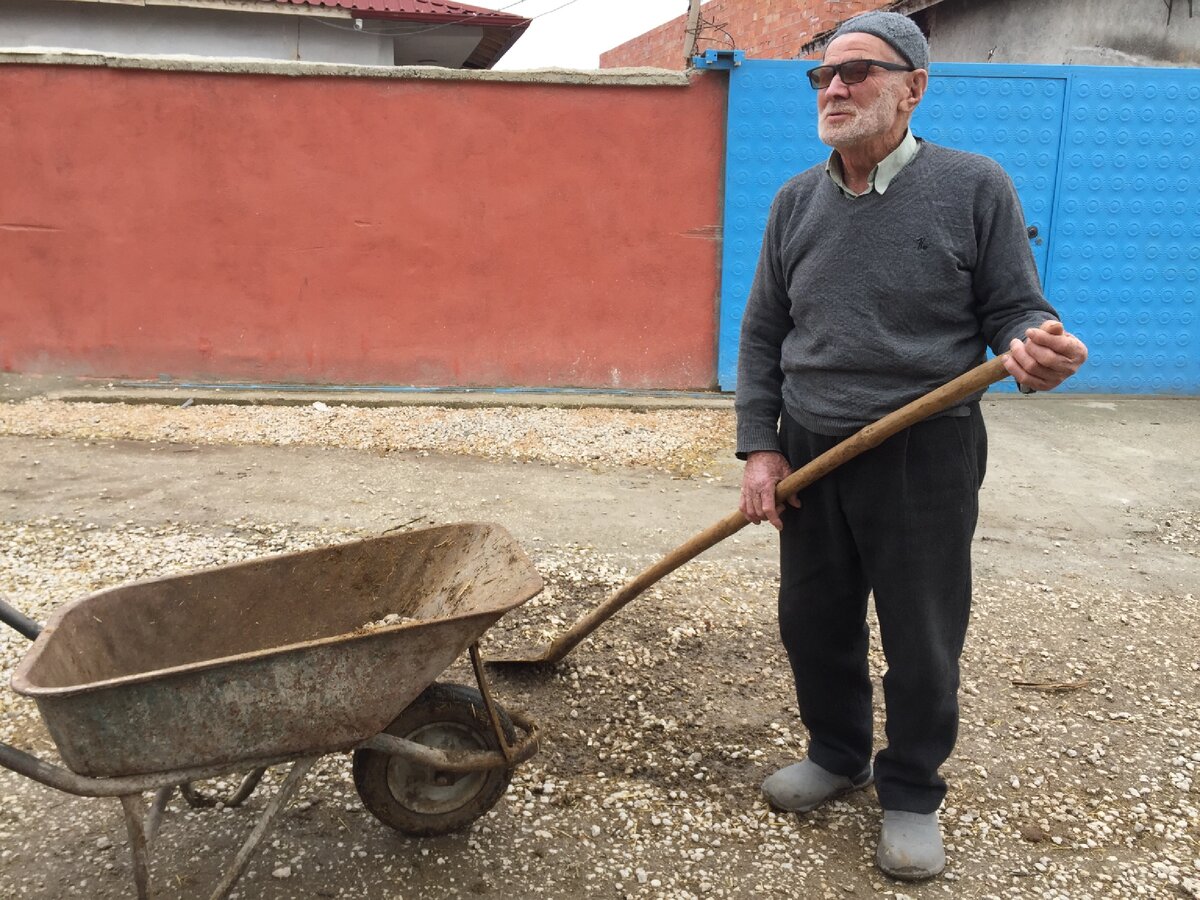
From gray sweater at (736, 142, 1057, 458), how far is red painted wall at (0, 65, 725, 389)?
525 cm

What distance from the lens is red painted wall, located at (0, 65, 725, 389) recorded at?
24.4 feet

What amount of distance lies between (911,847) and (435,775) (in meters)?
1.24

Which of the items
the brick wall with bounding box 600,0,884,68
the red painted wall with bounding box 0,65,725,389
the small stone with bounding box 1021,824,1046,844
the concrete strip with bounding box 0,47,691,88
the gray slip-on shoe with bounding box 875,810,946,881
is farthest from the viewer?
the brick wall with bounding box 600,0,884,68

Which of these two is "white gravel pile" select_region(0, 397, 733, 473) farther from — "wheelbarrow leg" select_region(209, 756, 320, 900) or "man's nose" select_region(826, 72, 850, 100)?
"wheelbarrow leg" select_region(209, 756, 320, 900)

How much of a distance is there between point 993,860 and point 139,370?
739 cm

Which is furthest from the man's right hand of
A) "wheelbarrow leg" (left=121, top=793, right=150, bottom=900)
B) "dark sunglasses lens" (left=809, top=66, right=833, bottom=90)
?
"wheelbarrow leg" (left=121, top=793, right=150, bottom=900)

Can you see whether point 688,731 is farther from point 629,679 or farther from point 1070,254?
point 1070,254

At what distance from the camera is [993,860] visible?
2.57 metres

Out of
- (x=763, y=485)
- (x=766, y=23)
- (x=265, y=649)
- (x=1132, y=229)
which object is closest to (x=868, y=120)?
(x=763, y=485)

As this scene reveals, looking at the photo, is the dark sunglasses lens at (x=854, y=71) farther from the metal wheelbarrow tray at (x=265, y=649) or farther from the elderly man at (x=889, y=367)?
the metal wheelbarrow tray at (x=265, y=649)

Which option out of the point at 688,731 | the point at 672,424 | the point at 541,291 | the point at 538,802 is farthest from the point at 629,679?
the point at 541,291

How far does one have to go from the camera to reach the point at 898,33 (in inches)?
88.3

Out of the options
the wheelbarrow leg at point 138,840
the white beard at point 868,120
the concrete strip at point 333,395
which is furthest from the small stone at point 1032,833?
the concrete strip at point 333,395

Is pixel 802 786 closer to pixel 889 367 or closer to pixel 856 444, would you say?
A: pixel 856 444
